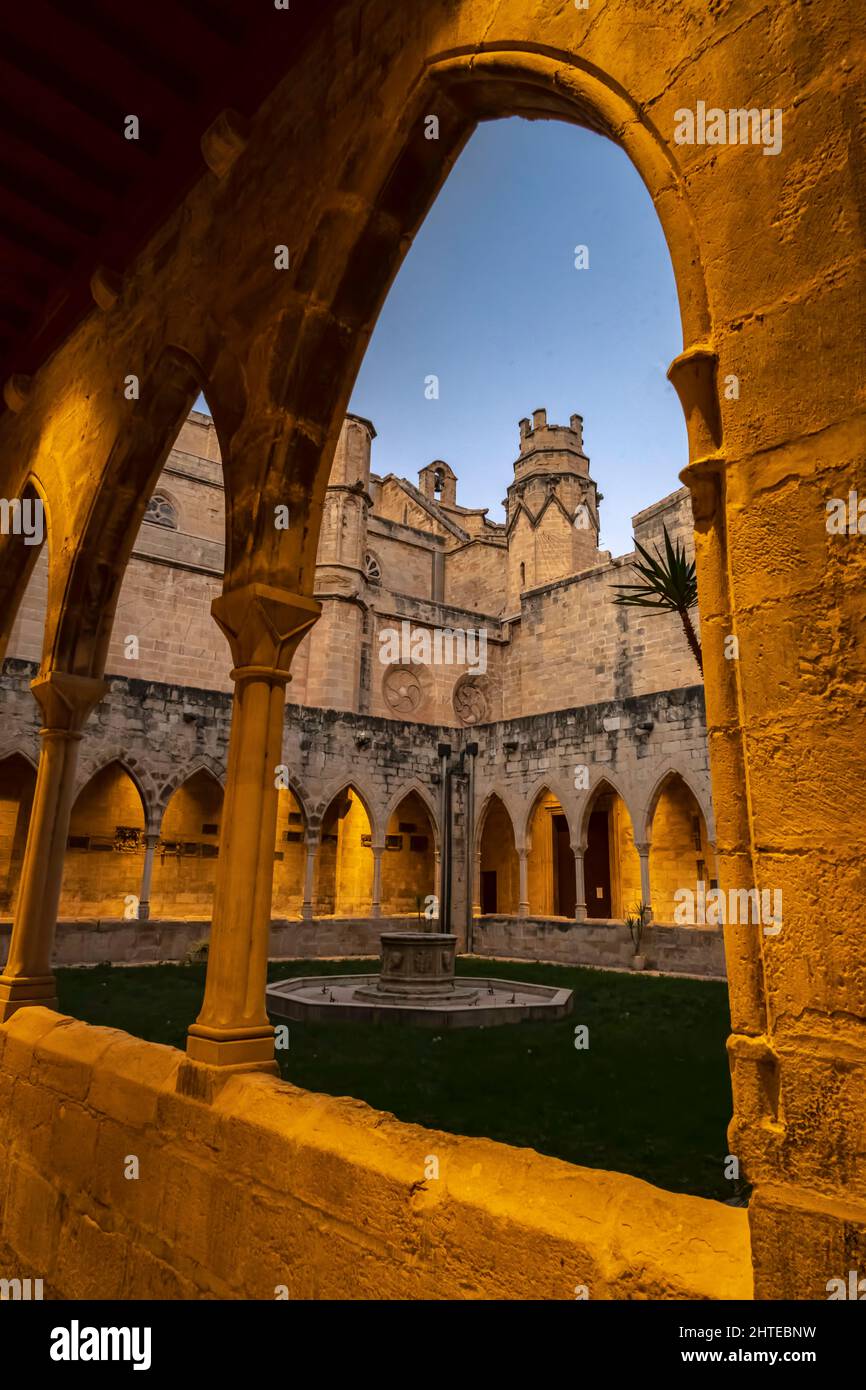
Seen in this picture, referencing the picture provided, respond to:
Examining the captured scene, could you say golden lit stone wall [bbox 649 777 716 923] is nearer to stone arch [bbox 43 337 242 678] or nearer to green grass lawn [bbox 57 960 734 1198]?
green grass lawn [bbox 57 960 734 1198]

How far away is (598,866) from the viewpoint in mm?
16125

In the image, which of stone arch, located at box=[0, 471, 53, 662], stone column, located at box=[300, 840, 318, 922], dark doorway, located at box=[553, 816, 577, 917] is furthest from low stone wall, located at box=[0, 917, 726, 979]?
stone arch, located at box=[0, 471, 53, 662]

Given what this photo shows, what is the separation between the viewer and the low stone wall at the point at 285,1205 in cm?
141

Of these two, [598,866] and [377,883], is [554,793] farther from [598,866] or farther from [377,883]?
[598,866]

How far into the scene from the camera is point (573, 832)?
41.8 ft

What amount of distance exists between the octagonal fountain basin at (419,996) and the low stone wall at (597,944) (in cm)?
310

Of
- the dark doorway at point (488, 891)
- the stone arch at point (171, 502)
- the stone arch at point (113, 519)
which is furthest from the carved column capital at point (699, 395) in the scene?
the stone arch at point (171, 502)

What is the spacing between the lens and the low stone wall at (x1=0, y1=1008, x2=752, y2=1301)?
141cm

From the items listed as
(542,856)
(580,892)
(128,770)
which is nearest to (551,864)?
(542,856)

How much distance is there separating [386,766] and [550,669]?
749 centimetres

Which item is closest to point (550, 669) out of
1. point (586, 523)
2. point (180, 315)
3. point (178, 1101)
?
point (586, 523)

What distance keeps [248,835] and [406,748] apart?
37.0 ft

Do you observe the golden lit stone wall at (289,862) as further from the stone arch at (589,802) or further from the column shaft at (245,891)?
the column shaft at (245,891)
